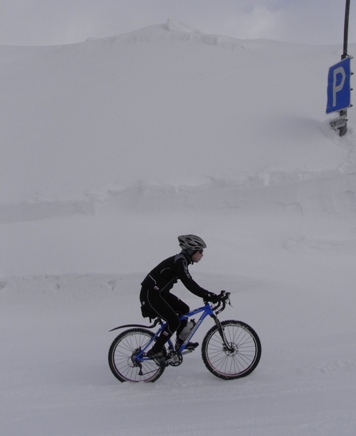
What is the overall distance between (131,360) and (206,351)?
942 millimetres

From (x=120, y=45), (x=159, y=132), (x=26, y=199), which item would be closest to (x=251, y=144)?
(x=159, y=132)

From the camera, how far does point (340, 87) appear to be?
11156 mm

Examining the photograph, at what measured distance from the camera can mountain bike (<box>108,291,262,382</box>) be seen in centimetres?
509

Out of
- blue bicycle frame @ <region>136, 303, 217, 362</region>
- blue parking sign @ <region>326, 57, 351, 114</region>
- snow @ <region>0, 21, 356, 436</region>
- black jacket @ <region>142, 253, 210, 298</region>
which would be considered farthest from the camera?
blue parking sign @ <region>326, 57, 351, 114</region>

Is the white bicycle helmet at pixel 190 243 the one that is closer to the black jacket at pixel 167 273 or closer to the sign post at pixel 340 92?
the black jacket at pixel 167 273

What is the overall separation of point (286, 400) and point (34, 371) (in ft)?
11.1

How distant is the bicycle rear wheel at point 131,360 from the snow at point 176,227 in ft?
0.50

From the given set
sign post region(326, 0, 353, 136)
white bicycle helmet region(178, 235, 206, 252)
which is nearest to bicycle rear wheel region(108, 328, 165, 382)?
white bicycle helmet region(178, 235, 206, 252)

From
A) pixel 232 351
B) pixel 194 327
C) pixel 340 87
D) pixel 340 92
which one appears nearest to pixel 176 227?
pixel 194 327

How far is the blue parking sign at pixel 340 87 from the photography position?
429 inches

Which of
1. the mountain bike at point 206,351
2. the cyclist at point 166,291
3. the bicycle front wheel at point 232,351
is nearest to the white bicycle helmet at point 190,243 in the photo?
the cyclist at point 166,291

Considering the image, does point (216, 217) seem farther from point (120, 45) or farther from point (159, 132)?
point (120, 45)

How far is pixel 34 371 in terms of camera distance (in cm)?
581

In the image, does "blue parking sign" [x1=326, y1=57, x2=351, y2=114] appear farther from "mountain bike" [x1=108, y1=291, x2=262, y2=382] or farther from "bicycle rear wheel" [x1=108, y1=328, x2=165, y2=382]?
"bicycle rear wheel" [x1=108, y1=328, x2=165, y2=382]
